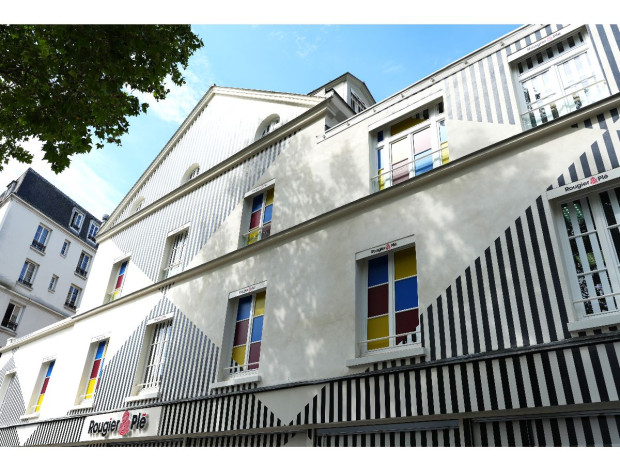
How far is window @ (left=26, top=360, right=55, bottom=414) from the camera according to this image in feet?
51.6

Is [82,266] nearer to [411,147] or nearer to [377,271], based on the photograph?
[377,271]

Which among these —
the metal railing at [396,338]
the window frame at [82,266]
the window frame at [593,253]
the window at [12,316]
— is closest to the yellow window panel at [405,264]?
the metal railing at [396,338]

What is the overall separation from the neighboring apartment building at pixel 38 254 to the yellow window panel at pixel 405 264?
26.1 meters

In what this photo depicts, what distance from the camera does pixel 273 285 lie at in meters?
9.88

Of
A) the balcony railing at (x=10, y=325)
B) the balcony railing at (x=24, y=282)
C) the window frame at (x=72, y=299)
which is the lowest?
the balcony railing at (x=10, y=325)

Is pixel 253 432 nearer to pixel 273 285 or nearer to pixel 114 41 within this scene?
pixel 273 285

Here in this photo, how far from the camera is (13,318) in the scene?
86.3ft

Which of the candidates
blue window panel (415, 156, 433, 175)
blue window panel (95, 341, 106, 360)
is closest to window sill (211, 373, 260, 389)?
blue window panel (415, 156, 433, 175)

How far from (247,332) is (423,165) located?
210 inches

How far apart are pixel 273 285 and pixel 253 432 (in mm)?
2997

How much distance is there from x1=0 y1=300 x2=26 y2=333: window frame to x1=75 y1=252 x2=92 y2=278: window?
17.4ft

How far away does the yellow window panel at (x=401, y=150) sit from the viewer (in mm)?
9305

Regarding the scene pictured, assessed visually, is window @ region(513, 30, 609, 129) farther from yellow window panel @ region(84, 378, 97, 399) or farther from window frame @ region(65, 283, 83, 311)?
window frame @ region(65, 283, 83, 311)

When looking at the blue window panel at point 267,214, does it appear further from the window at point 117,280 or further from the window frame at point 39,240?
the window frame at point 39,240
